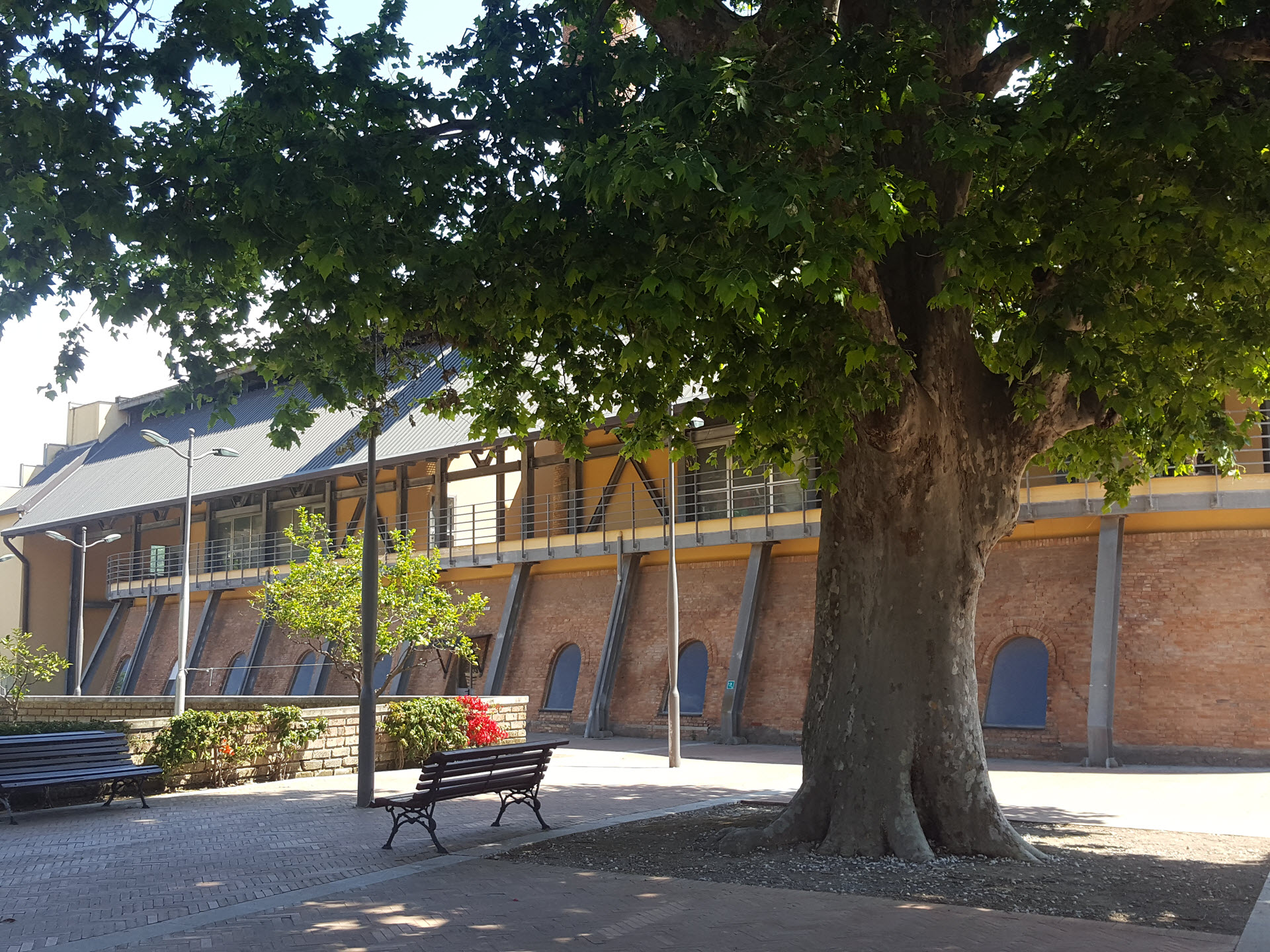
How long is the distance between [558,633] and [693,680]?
15.1 ft

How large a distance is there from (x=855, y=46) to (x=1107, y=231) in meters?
2.11

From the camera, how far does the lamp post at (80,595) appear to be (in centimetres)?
3691

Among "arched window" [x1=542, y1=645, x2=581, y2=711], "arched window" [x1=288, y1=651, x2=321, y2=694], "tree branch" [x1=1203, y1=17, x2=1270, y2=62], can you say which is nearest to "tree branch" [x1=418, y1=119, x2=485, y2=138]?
"tree branch" [x1=1203, y1=17, x2=1270, y2=62]

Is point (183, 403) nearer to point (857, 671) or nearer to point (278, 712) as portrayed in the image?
point (857, 671)

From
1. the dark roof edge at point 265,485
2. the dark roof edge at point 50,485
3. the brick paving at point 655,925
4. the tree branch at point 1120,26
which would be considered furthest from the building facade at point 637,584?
the tree branch at point 1120,26

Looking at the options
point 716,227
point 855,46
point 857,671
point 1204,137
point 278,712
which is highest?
point 855,46

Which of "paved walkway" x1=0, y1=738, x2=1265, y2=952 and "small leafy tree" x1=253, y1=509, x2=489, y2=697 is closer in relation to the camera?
"paved walkway" x1=0, y1=738, x2=1265, y2=952

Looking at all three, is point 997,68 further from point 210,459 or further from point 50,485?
point 50,485

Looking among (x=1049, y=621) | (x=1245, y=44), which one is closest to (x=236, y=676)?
(x=1049, y=621)

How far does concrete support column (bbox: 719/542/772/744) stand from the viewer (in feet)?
79.1

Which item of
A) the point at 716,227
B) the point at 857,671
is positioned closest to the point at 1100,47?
the point at 716,227

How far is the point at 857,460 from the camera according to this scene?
33.1 feet

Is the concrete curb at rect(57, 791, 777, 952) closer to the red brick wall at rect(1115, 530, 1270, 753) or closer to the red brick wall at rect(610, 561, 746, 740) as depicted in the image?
the red brick wall at rect(1115, 530, 1270, 753)

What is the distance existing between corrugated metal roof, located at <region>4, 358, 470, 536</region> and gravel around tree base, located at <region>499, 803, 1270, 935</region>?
62.9 ft
